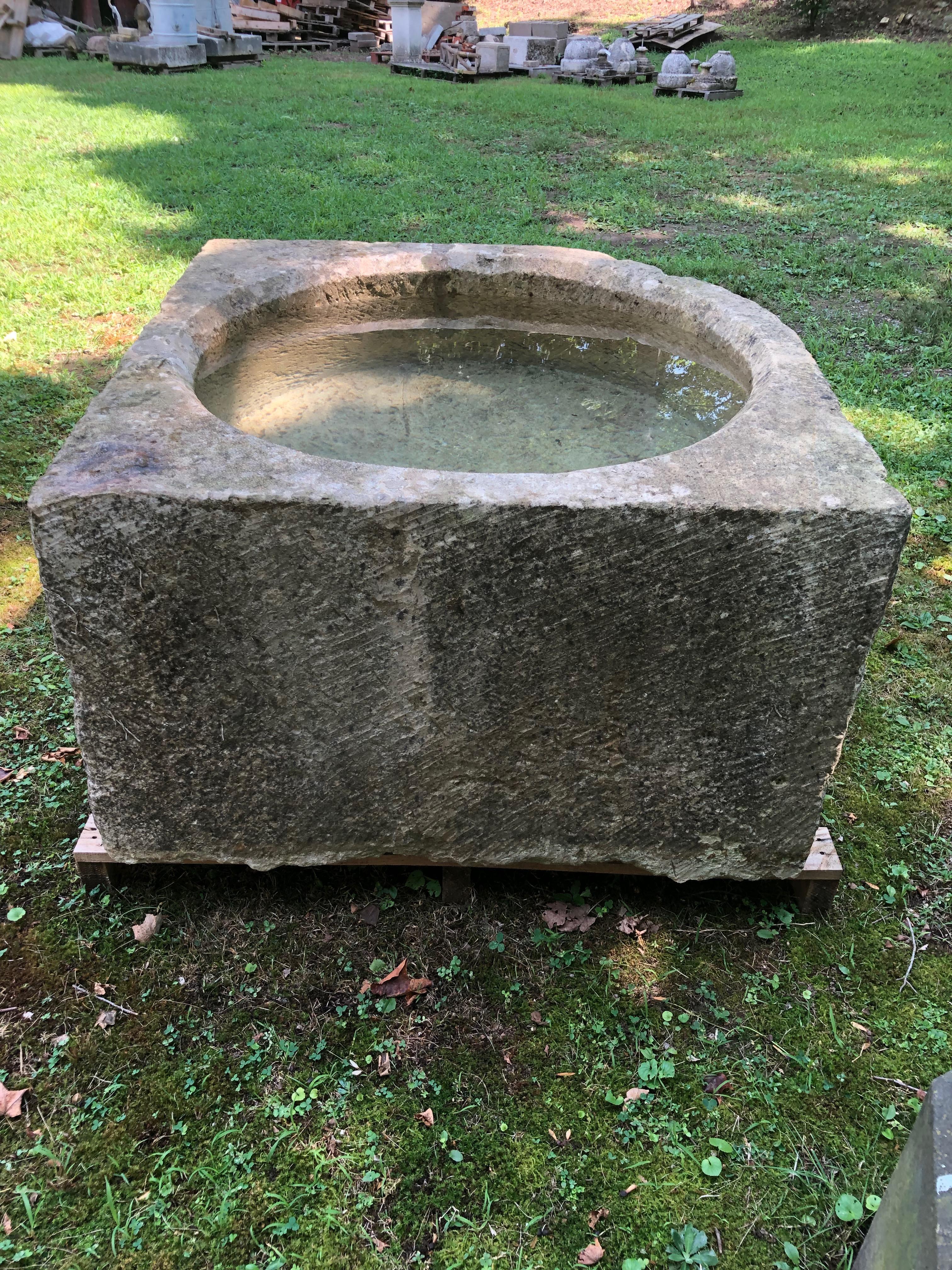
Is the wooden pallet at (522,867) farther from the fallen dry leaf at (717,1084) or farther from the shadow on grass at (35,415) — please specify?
the shadow on grass at (35,415)

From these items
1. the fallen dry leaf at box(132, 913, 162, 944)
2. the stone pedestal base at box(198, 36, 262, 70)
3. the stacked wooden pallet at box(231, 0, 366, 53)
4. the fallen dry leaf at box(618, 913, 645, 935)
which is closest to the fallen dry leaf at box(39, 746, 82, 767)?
the fallen dry leaf at box(132, 913, 162, 944)

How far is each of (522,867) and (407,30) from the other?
1347 cm

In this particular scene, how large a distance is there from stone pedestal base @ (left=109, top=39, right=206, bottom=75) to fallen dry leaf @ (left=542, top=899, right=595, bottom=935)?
1230cm

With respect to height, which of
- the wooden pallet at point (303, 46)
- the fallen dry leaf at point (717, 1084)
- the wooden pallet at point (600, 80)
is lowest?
the fallen dry leaf at point (717, 1084)

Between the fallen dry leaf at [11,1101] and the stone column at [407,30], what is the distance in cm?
1334

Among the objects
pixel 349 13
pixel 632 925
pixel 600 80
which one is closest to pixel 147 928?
pixel 632 925

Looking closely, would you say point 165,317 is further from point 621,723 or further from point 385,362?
point 621,723

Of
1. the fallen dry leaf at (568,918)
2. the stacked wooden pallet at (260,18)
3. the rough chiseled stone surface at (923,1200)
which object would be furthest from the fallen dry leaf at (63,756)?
the stacked wooden pallet at (260,18)

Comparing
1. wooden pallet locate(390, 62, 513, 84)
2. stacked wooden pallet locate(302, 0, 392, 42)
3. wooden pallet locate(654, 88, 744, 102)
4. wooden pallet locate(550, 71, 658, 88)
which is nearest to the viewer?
wooden pallet locate(654, 88, 744, 102)

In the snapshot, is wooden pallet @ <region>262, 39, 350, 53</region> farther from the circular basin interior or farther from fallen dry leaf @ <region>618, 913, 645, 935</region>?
fallen dry leaf @ <region>618, 913, 645, 935</region>

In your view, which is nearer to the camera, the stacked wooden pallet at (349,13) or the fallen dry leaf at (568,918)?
the fallen dry leaf at (568,918)

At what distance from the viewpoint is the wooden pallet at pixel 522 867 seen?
86.1 inches

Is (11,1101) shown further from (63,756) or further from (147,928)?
(63,756)

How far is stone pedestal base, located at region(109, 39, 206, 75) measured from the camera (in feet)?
36.7
